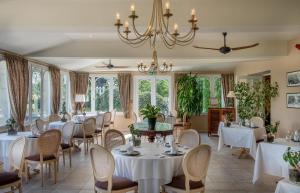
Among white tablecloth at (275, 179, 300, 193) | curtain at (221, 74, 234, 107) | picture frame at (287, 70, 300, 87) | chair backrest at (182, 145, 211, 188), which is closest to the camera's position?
white tablecloth at (275, 179, 300, 193)

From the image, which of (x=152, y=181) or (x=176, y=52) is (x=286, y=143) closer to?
(x=152, y=181)

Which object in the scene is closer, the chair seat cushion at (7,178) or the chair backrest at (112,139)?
the chair seat cushion at (7,178)

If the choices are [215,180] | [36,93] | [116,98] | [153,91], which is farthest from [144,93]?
[215,180]

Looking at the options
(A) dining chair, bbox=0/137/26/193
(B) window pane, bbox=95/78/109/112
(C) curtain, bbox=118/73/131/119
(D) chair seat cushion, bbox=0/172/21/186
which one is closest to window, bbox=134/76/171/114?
(C) curtain, bbox=118/73/131/119

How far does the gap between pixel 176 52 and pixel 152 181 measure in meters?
4.77

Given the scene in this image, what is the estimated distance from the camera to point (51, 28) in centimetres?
491

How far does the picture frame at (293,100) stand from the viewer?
7.58 meters

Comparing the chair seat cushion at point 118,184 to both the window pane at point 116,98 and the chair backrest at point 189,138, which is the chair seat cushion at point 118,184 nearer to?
the chair backrest at point 189,138

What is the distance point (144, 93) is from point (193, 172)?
938 cm

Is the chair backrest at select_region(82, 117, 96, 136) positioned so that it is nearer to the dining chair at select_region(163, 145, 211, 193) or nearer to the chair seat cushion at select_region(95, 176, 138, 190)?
the chair seat cushion at select_region(95, 176, 138, 190)

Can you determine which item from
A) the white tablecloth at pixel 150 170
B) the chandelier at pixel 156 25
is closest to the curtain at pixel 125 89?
the chandelier at pixel 156 25

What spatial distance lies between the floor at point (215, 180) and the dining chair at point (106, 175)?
51.5 inches

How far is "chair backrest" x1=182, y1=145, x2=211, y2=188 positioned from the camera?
3740 millimetres

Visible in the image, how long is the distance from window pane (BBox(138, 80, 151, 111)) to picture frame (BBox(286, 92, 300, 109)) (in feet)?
20.5
